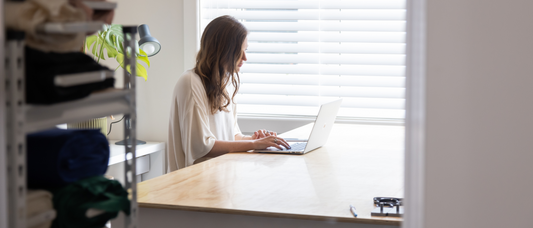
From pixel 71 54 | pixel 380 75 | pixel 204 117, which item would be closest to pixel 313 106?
pixel 380 75

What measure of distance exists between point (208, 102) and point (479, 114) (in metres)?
1.46

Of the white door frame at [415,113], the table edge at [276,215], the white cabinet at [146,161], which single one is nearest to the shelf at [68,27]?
the white door frame at [415,113]

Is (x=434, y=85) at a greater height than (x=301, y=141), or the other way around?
(x=434, y=85)

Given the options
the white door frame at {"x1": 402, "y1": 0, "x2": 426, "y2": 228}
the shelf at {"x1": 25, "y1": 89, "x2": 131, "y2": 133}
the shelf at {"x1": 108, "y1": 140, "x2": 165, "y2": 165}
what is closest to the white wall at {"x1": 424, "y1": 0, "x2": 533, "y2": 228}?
the white door frame at {"x1": 402, "y1": 0, "x2": 426, "y2": 228}

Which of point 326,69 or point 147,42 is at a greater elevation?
point 147,42

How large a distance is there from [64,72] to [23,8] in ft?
0.30

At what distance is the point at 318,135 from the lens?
214cm

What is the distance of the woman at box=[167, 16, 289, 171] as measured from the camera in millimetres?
2090

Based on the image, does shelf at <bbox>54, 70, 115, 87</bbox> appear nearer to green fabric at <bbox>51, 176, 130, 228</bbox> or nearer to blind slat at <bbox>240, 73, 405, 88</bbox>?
green fabric at <bbox>51, 176, 130, 228</bbox>

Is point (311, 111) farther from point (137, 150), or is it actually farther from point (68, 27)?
point (68, 27)

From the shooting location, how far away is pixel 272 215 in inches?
48.6

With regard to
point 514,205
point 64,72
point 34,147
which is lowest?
point 514,205

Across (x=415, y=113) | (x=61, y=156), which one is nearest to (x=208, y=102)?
(x=415, y=113)

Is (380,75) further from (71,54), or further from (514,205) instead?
(71,54)
